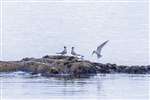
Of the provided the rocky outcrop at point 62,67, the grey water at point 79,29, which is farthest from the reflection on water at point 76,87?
the grey water at point 79,29

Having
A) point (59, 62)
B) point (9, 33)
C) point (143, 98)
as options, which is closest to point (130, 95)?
point (143, 98)

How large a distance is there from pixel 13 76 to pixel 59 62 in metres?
3.01

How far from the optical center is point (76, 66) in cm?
4094

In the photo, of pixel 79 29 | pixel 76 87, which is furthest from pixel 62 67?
pixel 79 29

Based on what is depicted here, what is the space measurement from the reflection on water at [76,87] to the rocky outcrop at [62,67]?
1186 millimetres

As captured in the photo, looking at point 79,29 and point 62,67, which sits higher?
point 79,29

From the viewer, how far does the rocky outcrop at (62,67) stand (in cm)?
4078

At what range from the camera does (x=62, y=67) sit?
4106 centimetres

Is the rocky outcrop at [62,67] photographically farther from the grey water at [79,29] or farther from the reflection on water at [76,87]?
the grey water at [79,29]

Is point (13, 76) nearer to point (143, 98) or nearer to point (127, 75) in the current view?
point (127, 75)

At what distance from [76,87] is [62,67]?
27.4 feet

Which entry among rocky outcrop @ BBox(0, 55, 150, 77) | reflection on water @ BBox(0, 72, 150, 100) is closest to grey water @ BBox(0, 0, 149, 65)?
rocky outcrop @ BBox(0, 55, 150, 77)

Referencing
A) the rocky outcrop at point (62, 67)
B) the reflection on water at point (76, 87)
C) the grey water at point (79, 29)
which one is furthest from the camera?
the grey water at point (79, 29)

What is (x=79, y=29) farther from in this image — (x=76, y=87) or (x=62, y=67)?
(x=76, y=87)
